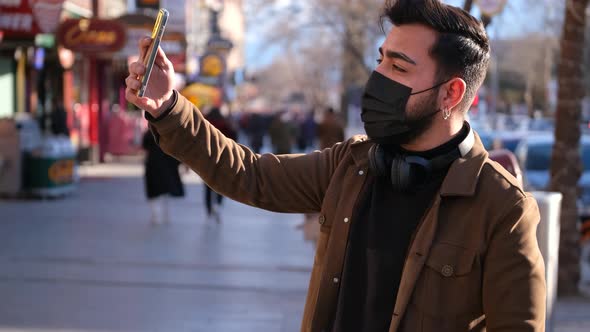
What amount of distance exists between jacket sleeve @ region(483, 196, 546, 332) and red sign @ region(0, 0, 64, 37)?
14.5 m

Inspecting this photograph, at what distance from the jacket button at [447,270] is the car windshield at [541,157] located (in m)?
13.7

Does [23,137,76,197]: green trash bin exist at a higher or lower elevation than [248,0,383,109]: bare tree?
lower

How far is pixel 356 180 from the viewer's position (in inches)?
116

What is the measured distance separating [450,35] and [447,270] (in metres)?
0.68

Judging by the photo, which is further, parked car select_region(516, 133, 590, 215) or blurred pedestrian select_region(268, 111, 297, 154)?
blurred pedestrian select_region(268, 111, 297, 154)

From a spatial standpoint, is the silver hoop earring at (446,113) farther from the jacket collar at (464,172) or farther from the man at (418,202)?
the jacket collar at (464,172)

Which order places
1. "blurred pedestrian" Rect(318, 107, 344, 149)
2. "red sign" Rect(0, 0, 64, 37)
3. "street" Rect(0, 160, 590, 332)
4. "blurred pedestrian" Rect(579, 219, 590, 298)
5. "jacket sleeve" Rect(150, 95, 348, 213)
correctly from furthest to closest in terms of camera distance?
"blurred pedestrian" Rect(318, 107, 344, 149) < "red sign" Rect(0, 0, 64, 37) < "blurred pedestrian" Rect(579, 219, 590, 298) < "street" Rect(0, 160, 590, 332) < "jacket sleeve" Rect(150, 95, 348, 213)

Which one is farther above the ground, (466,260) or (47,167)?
(466,260)

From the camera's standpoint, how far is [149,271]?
10.4 m

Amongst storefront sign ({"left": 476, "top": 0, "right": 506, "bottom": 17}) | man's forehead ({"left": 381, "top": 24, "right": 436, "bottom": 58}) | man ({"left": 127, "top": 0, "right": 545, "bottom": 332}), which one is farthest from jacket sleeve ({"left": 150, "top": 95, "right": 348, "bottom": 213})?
storefront sign ({"left": 476, "top": 0, "right": 506, "bottom": 17})

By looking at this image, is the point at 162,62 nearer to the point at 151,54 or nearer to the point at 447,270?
the point at 151,54

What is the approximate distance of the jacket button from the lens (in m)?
2.70

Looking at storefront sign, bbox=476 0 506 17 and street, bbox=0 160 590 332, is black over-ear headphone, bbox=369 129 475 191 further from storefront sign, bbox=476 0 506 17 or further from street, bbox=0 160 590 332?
storefront sign, bbox=476 0 506 17

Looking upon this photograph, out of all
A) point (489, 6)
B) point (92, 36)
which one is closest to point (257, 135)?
point (92, 36)
